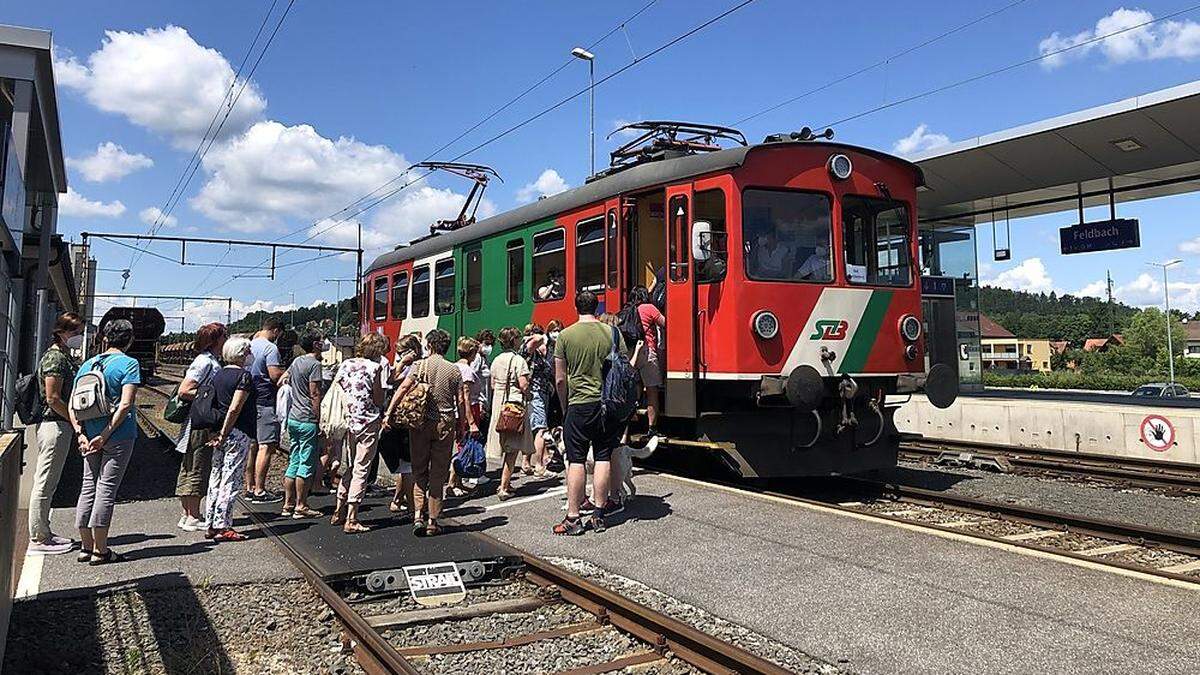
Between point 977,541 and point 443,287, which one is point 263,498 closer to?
Result: point 443,287

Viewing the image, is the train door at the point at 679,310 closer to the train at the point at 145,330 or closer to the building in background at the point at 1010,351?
the train at the point at 145,330

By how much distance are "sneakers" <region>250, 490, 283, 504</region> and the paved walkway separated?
8.98 feet

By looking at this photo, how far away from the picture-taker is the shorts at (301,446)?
24.8 feet

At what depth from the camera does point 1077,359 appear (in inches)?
2832

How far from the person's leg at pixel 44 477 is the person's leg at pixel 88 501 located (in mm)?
522

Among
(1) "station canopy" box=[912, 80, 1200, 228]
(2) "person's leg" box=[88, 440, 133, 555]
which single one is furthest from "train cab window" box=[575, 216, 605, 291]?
(1) "station canopy" box=[912, 80, 1200, 228]

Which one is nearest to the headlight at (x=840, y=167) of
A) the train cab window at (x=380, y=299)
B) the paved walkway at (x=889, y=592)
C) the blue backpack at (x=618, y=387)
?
the blue backpack at (x=618, y=387)

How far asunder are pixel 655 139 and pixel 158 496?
23.3 ft

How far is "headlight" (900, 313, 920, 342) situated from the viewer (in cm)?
867

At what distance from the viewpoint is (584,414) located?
21.9 feet

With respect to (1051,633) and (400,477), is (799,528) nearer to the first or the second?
(1051,633)

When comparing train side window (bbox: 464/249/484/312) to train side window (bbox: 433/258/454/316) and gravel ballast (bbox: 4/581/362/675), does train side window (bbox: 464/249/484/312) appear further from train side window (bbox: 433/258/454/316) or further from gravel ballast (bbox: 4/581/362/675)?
gravel ballast (bbox: 4/581/362/675)

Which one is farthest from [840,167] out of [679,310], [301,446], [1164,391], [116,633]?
[1164,391]

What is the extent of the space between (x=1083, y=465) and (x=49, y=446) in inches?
447
